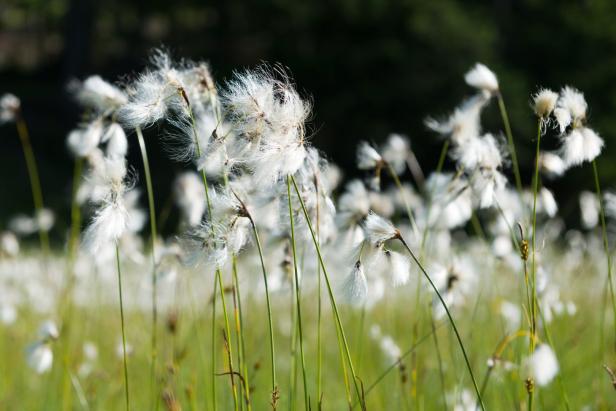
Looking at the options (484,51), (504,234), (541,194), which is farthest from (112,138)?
(484,51)

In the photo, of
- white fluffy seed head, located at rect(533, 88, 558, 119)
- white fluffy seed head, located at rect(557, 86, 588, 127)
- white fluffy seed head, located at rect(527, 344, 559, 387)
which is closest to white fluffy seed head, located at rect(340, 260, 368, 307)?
white fluffy seed head, located at rect(527, 344, 559, 387)

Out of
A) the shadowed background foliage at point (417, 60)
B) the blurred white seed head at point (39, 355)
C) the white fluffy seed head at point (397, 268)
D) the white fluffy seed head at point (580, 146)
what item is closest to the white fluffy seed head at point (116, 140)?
the blurred white seed head at point (39, 355)

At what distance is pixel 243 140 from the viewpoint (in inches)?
54.7

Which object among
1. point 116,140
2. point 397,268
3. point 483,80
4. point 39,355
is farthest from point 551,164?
point 39,355

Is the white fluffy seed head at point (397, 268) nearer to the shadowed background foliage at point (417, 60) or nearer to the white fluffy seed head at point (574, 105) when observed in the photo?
the white fluffy seed head at point (574, 105)

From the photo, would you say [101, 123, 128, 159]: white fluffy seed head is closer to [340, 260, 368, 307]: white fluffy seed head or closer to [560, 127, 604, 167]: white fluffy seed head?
[340, 260, 368, 307]: white fluffy seed head

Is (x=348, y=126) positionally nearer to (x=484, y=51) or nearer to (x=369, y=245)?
(x=484, y=51)

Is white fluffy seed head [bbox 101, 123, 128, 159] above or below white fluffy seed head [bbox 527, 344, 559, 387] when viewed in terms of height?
above

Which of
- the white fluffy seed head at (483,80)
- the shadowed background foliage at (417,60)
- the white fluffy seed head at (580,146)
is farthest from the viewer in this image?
the shadowed background foliage at (417,60)

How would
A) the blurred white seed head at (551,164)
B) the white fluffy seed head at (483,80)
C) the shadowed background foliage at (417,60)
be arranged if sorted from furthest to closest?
the shadowed background foliage at (417,60), the blurred white seed head at (551,164), the white fluffy seed head at (483,80)

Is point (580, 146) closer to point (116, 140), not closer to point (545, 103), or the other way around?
point (545, 103)

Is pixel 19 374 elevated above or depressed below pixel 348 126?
below

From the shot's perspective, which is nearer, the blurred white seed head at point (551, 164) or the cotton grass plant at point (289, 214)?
the cotton grass plant at point (289, 214)

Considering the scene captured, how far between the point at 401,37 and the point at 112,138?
41.9 ft
